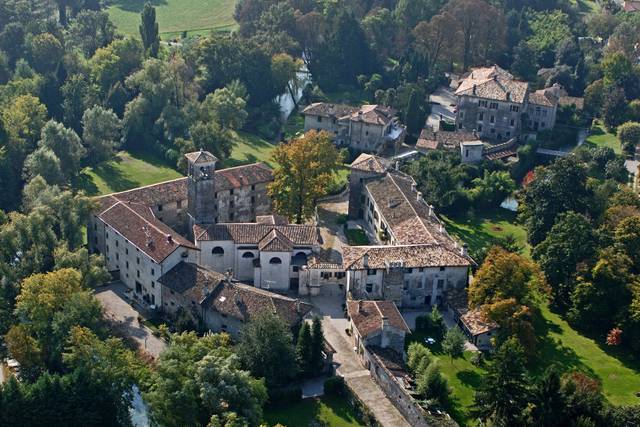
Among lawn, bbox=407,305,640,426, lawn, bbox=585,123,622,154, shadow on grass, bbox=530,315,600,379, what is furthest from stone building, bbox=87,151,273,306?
lawn, bbox=585,123,622,154

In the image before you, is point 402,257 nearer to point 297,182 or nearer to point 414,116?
point 297,182

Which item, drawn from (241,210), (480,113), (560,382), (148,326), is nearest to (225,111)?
(241,210)

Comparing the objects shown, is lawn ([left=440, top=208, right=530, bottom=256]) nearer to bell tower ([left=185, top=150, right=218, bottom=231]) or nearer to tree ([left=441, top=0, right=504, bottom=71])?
bell tower ([left=185, top=150, right=218, bottom=231])

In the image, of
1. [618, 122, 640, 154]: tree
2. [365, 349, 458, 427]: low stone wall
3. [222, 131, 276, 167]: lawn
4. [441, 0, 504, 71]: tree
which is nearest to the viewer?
[365, 349, 458, 427]: low stone wall

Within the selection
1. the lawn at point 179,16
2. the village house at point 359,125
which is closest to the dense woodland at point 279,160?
the village house at point 359,125

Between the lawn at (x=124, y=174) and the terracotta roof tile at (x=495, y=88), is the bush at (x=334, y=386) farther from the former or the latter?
the terracotta roof tile at (x=495, y=88)

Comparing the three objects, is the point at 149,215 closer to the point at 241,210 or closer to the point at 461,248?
the point at 241,210

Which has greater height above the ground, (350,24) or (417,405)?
(350,24)
